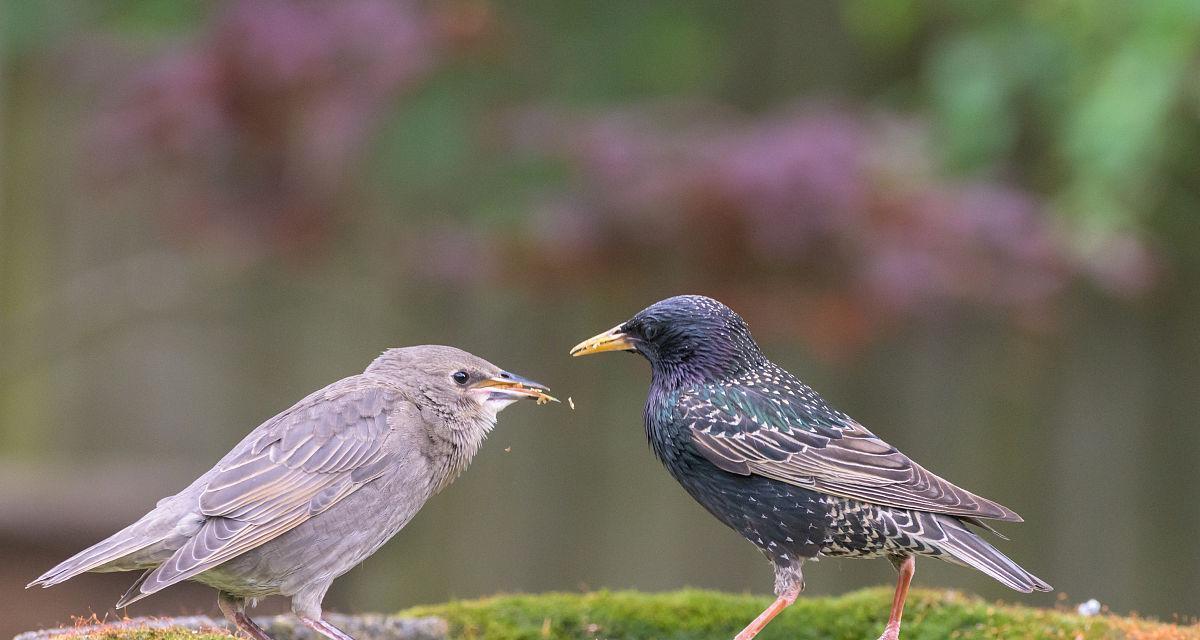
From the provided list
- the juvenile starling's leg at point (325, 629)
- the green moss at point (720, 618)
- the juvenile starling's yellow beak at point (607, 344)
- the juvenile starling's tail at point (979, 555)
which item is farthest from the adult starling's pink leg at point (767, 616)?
the juvenile starling's leg at point (325, 629)

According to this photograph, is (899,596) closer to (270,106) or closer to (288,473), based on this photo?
(288,473)

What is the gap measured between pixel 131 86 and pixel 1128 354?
5.89m

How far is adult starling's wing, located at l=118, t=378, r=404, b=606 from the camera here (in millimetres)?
3635

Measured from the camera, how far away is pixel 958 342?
7918 millimetres

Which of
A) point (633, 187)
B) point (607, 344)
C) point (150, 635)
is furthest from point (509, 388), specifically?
point (633, 187)

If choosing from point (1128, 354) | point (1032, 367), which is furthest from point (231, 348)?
point (1128, 354)

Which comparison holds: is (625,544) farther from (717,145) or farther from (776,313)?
(717,145)

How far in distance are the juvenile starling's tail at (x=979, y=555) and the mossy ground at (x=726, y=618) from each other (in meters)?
0.57

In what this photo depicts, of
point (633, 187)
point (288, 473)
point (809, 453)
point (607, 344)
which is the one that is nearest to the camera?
point (288, 473)

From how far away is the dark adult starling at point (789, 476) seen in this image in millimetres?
3863

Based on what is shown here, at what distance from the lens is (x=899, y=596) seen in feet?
13.3

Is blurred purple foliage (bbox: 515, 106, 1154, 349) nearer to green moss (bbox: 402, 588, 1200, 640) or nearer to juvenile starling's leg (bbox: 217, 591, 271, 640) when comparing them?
green moss (bbox: 402, 588, 1200, 640)

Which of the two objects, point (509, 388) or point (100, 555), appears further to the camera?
point (509, 388)

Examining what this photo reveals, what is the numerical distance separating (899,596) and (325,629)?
173cm
